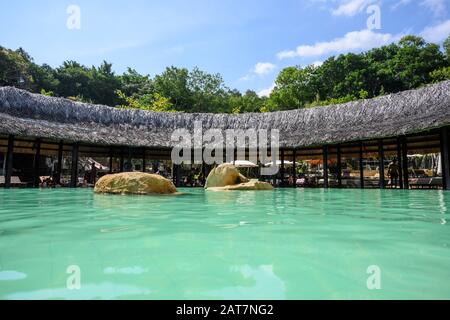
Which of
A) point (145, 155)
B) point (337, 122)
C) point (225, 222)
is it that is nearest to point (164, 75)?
point (145, 155)

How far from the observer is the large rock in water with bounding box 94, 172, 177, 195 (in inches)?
354

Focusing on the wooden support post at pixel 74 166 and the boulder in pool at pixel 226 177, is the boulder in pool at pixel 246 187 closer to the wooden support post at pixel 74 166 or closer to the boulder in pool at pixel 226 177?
Result: the boulder in pool at pixel 226 177

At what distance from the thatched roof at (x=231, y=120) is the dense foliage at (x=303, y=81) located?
1677 centimetres

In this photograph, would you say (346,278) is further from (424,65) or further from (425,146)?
(424,65)

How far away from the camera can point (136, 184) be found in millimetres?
9000

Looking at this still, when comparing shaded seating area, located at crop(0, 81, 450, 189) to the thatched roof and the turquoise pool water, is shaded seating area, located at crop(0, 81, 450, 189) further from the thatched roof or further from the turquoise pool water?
the turquoise pool water

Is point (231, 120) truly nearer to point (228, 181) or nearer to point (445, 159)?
point (228, 181)

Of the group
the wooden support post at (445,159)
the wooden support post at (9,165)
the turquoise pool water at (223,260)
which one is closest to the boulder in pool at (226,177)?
the wooden support post at (445,159)

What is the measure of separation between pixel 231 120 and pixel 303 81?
24.7 meters

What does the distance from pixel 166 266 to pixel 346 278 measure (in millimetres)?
1044

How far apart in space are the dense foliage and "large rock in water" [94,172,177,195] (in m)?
27.1

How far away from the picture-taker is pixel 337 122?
698 inches

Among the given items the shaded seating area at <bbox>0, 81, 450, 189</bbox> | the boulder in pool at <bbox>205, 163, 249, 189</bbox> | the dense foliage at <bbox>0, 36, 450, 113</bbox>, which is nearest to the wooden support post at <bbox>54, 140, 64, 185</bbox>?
the shaded seating area at <bbox>0, 81, 450, 189</bbox>
